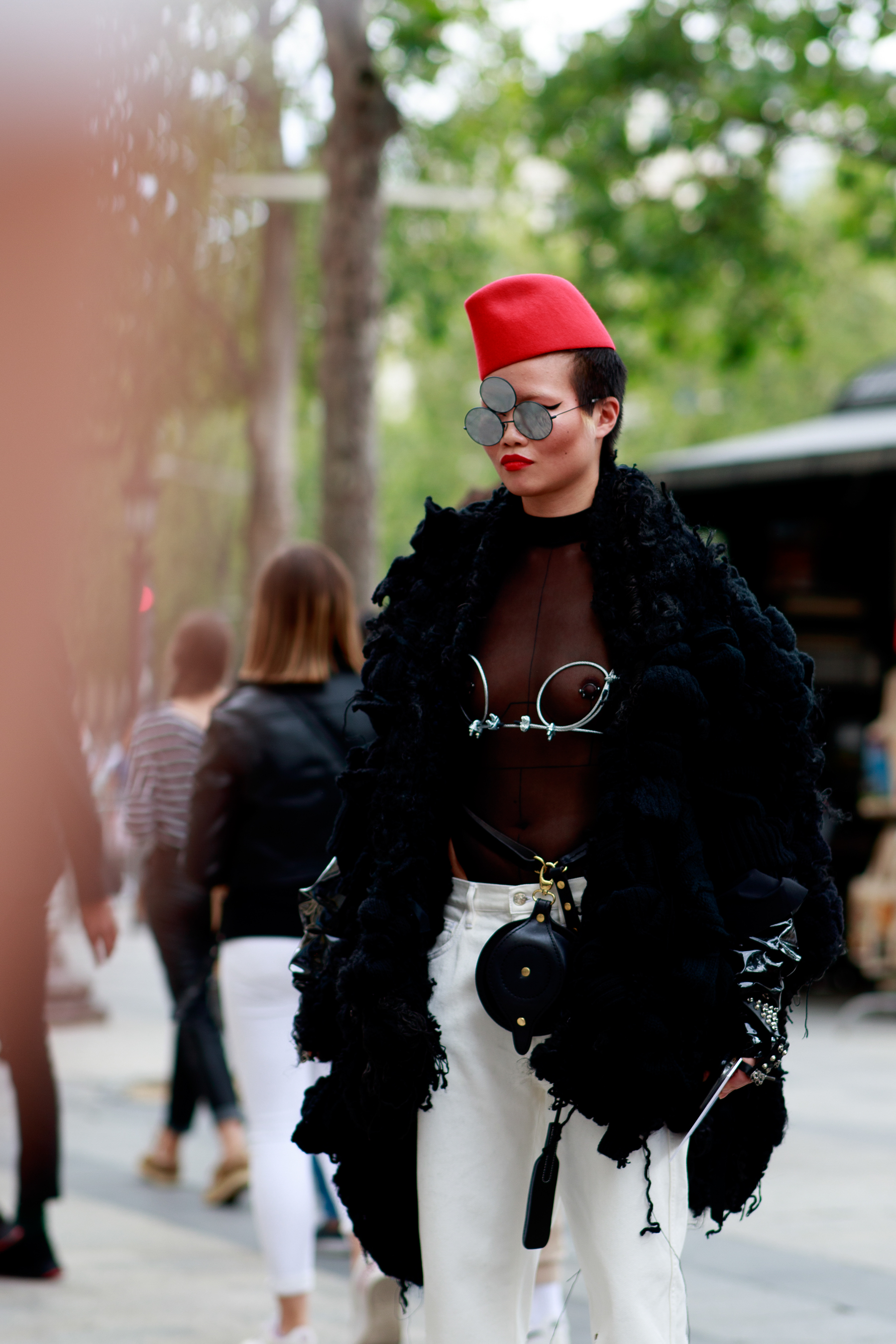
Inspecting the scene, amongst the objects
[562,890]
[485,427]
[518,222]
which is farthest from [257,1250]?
[518,222]

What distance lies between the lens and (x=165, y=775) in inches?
225

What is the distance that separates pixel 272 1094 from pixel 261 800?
731 millimetres

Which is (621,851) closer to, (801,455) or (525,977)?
(525,977)

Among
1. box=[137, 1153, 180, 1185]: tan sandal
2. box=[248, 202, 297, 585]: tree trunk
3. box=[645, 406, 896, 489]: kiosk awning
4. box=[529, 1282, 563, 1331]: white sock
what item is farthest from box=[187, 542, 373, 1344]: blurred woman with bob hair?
box=[248, 202, 297, 585]: tree trunk

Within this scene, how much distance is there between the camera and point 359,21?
800cm

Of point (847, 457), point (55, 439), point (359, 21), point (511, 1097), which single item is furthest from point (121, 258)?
point (847, 457)

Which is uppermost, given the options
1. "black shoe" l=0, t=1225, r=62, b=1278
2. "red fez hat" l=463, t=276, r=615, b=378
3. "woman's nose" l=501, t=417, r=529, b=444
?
"red fez hat" l=463, t=276, r=615, b=378

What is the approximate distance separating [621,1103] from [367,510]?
6.57 m

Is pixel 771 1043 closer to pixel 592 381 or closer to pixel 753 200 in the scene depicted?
pixel 592 381

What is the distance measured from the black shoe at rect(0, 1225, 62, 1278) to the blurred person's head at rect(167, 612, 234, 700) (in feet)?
6.75

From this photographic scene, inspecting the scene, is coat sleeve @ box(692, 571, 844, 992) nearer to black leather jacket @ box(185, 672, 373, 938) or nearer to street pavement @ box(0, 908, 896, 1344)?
street pavement @ box(0, 908, 896, 1344)

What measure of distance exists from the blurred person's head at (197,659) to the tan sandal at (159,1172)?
1.60 m

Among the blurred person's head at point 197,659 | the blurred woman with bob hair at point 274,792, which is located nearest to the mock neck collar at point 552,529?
the blurred woman with bob hair at point 274,792

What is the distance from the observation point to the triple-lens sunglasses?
236 centimetres
